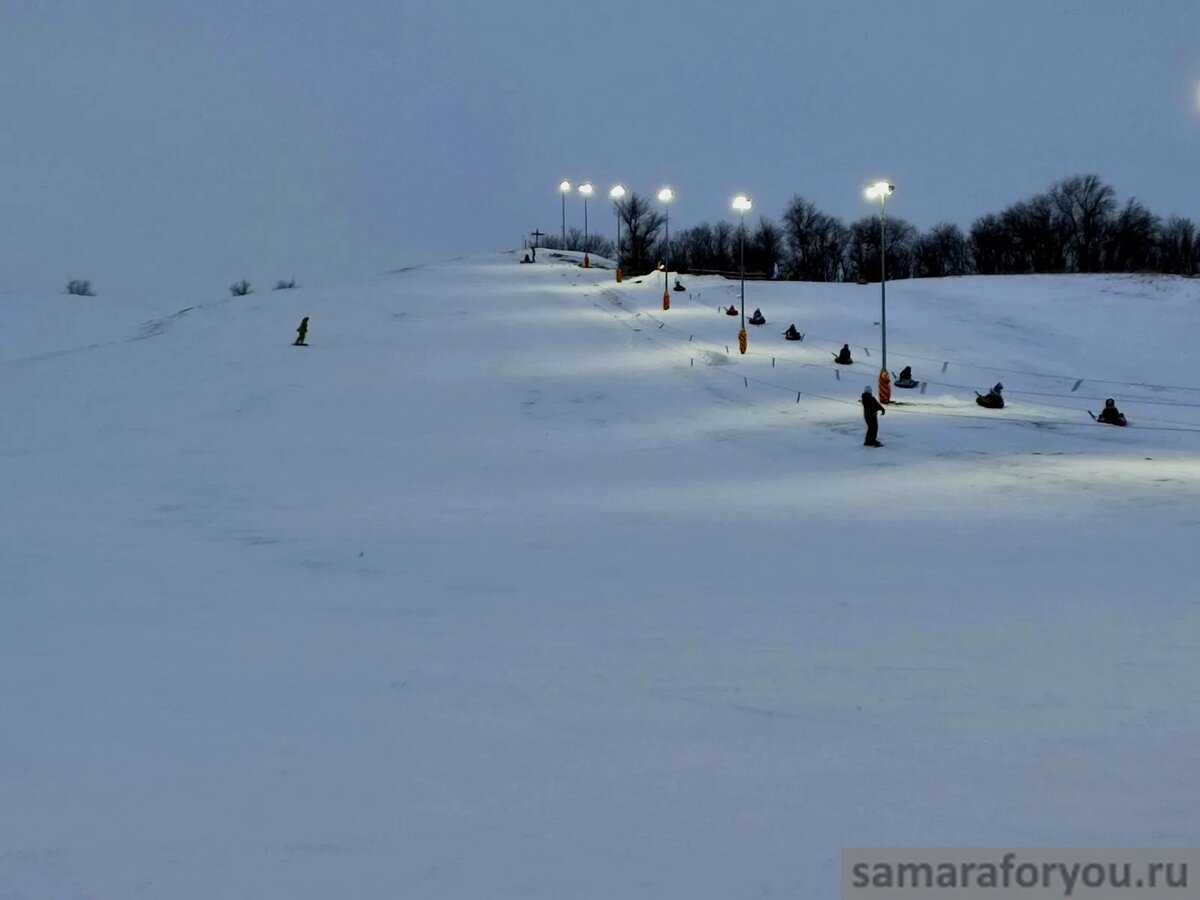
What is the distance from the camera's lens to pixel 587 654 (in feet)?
25.8

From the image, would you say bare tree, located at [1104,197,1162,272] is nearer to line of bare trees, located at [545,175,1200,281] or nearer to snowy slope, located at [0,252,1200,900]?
line of bare trees, located at [545,175,1200,281]

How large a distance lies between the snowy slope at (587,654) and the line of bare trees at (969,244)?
7317 centimetres

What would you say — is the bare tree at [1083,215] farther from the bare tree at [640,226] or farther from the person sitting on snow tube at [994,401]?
the person sitting on snow tube at [994,401]

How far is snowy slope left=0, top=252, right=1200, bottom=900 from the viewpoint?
496cm

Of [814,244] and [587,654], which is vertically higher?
[814,244]

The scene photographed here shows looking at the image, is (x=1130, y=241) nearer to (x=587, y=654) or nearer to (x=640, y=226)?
(x=640, y=226)

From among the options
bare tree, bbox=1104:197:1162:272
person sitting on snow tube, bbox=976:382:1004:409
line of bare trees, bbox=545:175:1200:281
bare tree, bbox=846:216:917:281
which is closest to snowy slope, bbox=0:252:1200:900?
person sitting on snow tube, bbox=976:382:1004:409

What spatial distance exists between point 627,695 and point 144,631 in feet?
14.6

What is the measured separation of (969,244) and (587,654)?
121254 mm

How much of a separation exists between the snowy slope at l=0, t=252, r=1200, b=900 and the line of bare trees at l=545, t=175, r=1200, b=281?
240 ft

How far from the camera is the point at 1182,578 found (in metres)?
9.58

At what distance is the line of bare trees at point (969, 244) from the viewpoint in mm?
103062

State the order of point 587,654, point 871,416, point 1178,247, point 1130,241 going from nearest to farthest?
point 587,654, point 871,416, point 1130,241, point 1178,247

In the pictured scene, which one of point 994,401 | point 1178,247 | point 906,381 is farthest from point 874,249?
point 994,401
